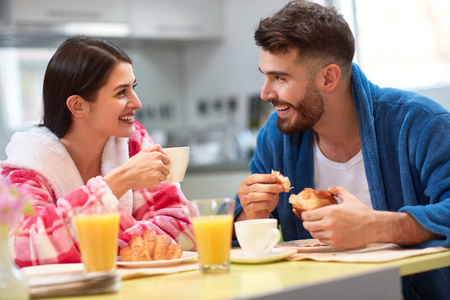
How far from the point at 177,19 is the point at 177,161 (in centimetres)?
395

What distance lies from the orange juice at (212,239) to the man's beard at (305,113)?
74 centimetres

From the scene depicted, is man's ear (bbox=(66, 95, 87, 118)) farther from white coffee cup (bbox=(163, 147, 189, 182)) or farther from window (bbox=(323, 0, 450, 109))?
window (bbox=(323, 0, 450, 109))

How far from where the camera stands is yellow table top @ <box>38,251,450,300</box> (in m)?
1.00

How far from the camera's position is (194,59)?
555 centimetres

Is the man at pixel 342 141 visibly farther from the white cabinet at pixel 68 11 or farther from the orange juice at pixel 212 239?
the white cabinet at pixel 68 11

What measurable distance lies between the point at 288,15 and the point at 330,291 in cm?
102

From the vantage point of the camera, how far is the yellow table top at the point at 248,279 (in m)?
1.00

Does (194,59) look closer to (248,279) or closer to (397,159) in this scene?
(397,159)

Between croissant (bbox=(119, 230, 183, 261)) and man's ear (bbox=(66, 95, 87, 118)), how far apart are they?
622mm

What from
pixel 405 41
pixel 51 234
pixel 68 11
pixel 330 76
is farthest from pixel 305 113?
pixel 68 11

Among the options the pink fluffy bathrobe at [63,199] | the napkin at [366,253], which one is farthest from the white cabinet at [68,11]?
the napkin at [366,253]

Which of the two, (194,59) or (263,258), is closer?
(263,258)

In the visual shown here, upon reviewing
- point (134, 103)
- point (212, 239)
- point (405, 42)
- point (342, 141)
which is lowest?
point (212, 239)

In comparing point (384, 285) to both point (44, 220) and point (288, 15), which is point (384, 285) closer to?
point (44, 220)
